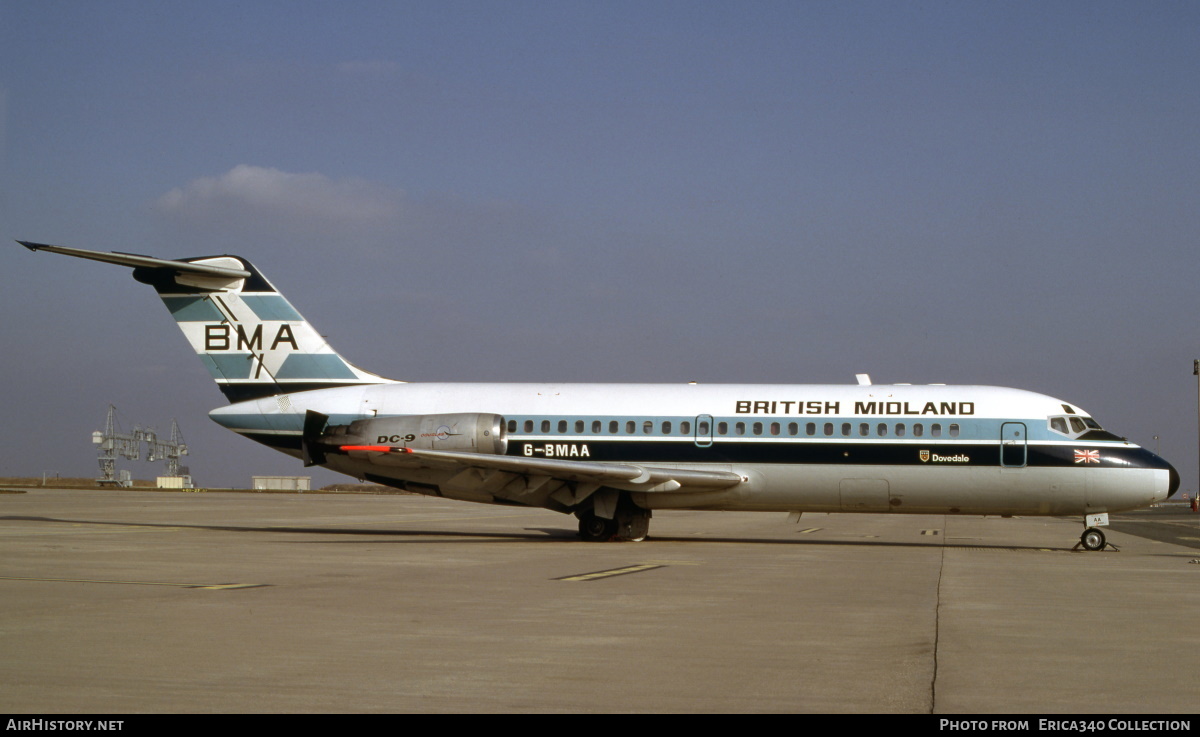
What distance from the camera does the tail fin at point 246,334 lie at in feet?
89.2

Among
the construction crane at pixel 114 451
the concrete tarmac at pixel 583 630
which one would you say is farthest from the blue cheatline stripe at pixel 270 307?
the construction crane at pixel 114 451

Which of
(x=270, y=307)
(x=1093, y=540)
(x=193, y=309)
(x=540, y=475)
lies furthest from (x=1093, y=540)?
(x=193, y=309)

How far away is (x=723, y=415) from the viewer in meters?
24.8

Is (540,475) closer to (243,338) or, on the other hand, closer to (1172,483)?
(243,338)

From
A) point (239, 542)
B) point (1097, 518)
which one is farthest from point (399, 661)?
point (1097, 518)

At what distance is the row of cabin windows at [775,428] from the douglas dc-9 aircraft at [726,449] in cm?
3

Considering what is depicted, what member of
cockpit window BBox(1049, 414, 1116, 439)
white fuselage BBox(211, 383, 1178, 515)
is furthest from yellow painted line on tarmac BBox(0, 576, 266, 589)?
cockpit window BBox(1049, 414, 1116, 439)

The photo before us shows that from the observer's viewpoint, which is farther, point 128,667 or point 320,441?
point 320,441

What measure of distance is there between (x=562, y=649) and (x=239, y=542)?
15.2 meters

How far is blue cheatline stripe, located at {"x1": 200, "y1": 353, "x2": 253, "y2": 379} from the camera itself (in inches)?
1072

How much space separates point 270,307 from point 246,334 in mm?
858

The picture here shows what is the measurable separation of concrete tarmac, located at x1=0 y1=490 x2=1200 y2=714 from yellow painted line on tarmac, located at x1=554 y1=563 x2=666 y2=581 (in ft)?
0.12

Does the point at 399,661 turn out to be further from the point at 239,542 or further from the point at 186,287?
the point at 186,287
